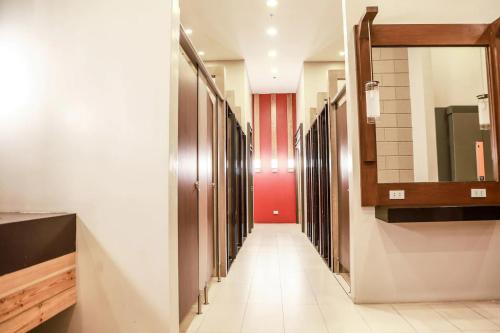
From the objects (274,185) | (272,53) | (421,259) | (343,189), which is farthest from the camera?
(274,185)

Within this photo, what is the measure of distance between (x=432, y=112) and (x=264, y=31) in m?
4.42

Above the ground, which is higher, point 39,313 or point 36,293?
point 36,293

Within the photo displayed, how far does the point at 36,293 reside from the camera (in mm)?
1692

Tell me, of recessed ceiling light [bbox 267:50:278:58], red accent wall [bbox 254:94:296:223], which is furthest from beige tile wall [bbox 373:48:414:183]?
red accent wall [bbox 254:94:296:223]

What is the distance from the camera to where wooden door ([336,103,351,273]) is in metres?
3.69

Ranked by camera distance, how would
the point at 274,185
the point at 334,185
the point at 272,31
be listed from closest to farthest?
the point at 334,185
the point at 272,31
the point at 274,185

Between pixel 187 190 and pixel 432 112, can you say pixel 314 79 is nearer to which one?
pixel 432 112

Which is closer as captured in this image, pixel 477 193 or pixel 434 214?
pixel 434 214

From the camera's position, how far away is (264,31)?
6.64 meters

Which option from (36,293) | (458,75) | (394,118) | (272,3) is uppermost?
(272,3)

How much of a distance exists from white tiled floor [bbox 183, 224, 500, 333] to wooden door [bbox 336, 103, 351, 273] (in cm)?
31

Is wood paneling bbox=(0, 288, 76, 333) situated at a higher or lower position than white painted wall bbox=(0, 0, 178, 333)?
lower

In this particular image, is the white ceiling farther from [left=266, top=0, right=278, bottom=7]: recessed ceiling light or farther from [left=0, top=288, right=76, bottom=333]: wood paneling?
[left=0, top=288, right=76, bottom=333]: wood paneling

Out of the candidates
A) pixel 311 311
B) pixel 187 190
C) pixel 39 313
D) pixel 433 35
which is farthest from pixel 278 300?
pixel 433 35
